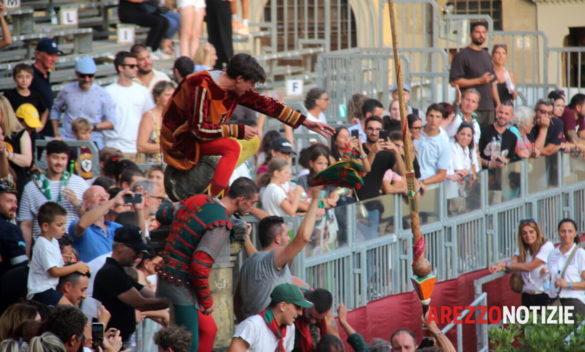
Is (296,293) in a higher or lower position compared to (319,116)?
lower

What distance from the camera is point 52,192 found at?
36.7 ft

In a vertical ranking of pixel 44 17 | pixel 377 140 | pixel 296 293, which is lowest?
pixel 296 293

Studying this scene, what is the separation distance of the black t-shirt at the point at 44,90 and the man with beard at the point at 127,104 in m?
0.59

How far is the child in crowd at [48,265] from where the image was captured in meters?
9.74

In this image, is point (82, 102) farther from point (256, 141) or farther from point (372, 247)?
point (256, 141)

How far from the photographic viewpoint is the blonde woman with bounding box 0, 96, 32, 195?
1167 cm

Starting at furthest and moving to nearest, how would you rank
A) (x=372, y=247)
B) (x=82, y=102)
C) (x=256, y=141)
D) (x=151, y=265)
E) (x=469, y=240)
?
(x=469, y=240)
(x=82, y=102)
(x=372, y=247)
(x=151, y=265)
(x=256, y=141)

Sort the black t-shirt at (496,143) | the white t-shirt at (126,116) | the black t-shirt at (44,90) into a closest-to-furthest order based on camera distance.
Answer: the black t-shirt at (44,90) < the white t-shirt at (126,116) < the black t-shirt at (496,143)

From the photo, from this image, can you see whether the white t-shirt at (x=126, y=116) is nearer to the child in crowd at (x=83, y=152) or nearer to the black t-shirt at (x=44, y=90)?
the child in crowd at (x=83, y=152)

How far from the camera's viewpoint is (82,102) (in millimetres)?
13383

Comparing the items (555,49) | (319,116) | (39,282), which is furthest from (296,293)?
(555,49)

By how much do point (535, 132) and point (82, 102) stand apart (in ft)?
19.4

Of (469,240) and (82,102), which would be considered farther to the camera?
(469,240)

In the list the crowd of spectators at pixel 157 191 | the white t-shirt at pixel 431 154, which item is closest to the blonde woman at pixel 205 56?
the crowd of spectators at pixel 157 191
